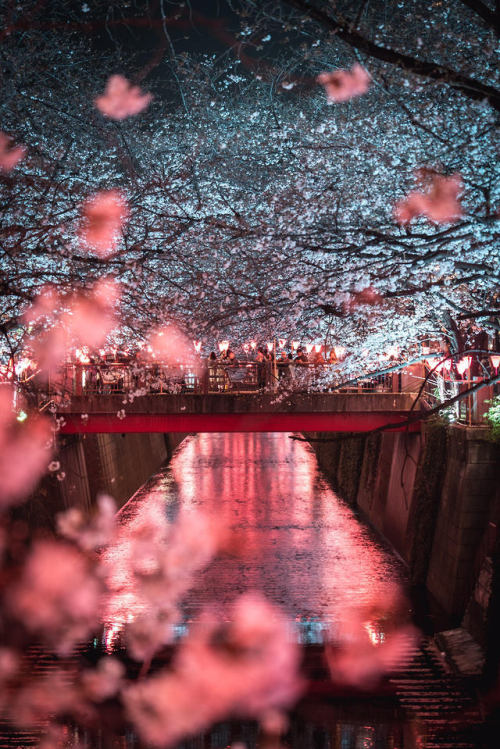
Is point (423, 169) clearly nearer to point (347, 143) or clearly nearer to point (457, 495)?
point (347, 143)

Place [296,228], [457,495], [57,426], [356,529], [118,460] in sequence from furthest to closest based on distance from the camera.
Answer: [118,460] → [356,529] → [57,426] → [457,495] → [296,228]

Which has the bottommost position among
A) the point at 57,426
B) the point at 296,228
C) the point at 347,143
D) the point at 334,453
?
the point at 334,453

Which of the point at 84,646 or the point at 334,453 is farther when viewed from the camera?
the point at 334,453

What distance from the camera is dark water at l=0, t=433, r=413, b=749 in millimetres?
9070

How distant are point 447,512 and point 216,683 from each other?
242 inches

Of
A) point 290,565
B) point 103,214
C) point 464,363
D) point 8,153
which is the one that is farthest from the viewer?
point 290,565

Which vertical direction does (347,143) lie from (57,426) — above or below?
above

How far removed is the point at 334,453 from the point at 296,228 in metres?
20.5

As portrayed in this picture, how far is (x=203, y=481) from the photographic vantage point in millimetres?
28500

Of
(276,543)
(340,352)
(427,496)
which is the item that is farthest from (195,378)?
(427,496)

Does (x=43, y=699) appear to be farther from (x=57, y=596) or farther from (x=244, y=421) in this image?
(x=244, y=421)

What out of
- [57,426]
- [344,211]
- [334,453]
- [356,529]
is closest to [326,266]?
[344,211]

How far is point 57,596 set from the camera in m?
14.7

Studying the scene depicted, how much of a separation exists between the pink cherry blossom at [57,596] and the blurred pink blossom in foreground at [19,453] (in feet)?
4.88
